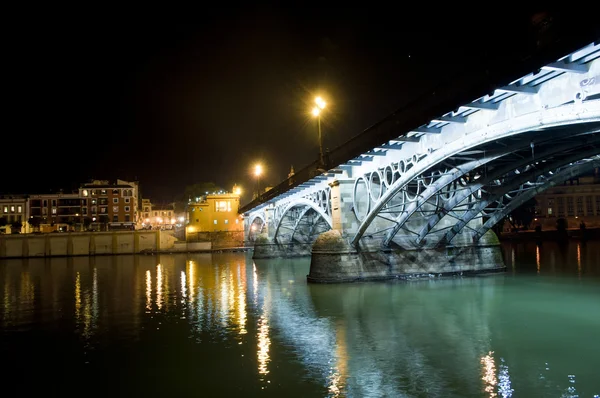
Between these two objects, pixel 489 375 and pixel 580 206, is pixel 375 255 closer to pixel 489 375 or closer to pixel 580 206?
pixel 489 375

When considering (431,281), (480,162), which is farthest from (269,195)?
(480,162)

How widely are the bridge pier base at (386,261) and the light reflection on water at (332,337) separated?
1057 mm

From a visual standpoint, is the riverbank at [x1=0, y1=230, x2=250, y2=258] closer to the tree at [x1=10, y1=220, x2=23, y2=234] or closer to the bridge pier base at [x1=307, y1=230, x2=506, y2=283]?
the tree at [x1=10, y1=220, x2=23, y2=234]

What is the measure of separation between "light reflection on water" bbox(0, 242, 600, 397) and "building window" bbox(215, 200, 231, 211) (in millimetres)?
58879

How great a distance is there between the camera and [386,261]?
25469 millimetres

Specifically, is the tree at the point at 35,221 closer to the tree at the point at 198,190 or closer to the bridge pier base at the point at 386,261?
the tree at the point at 198,190

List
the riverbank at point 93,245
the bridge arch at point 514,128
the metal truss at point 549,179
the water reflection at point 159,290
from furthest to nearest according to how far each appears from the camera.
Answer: the riverbank at point 93,245
the water reflection at point 159,290
the metal truss at point 549,179
the bridge arch at point 514,128

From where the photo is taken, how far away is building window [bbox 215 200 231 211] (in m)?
84.8

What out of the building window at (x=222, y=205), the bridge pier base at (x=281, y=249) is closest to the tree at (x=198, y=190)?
the building window at (x=222, y=205)

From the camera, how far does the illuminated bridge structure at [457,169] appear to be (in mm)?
11799

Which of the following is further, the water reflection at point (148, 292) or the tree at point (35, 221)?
the tree at point (35, 221)

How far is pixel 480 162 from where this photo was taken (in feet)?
58.4

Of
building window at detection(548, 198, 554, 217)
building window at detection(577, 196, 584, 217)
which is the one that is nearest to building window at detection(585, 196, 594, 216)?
building window at detection(577, 196, 584, 217)

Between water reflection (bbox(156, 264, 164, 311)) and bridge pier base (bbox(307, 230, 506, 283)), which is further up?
bridge pier base (bbox(307, 230, 506, 283))
